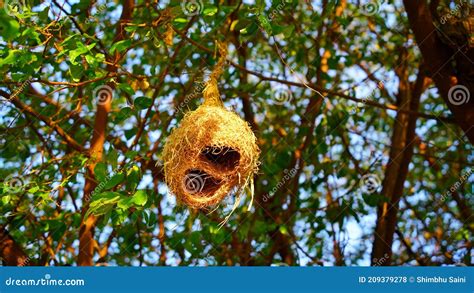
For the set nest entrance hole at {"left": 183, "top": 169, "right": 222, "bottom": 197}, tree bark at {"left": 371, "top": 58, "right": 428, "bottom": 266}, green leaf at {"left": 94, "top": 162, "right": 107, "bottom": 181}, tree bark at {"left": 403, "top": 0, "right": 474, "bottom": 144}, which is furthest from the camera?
tree bark at {"left": 371, "top": 58, "right": 428, "bottom": 266}

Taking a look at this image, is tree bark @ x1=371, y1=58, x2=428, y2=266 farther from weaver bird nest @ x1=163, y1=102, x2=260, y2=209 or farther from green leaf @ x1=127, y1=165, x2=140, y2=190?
green leaf @ x1=127, y1=165, x2=140, y2=190

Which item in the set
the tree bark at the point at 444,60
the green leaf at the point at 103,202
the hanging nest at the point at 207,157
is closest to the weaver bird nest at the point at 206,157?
the hanging nest at the point at 207,157

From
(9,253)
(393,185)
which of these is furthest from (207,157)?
(393,185)

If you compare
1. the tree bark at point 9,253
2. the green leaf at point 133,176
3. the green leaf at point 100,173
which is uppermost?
the tree bark at point 9,253

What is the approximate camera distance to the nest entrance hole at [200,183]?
2996 mm

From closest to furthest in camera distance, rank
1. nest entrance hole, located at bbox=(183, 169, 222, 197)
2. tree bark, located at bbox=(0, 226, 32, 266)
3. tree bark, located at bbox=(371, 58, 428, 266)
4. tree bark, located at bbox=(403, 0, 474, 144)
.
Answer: nest entrance hole, located at bbox=(183, 169, 222, 197) < tree bark, located at bbox=(403, 0, 474, 144) < tree bark, located at bbox=(0, 226, 32, 266) < tree bark, located at bbox=(371, 58, 428, 266)

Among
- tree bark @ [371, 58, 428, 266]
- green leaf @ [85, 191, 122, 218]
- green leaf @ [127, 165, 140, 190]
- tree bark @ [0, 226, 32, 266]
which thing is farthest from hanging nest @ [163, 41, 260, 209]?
tree bark @ [371, 58, 428, 266]

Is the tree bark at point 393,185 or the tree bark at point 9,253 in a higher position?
the tree bark at point 393,185

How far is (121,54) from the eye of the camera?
3477mm

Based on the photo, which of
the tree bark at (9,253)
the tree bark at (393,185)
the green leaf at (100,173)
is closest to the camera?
the green leaf at (100,173)

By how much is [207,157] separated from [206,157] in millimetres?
28

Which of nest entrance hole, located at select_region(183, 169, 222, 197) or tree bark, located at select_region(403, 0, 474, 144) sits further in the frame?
tree bark, located at select_region(403, 0, 474, 144)

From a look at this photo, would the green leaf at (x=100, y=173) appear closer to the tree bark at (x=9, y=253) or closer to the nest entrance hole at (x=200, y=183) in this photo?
the nest entrance hole at (x=200, y=183)

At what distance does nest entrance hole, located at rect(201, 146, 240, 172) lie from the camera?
302cm
